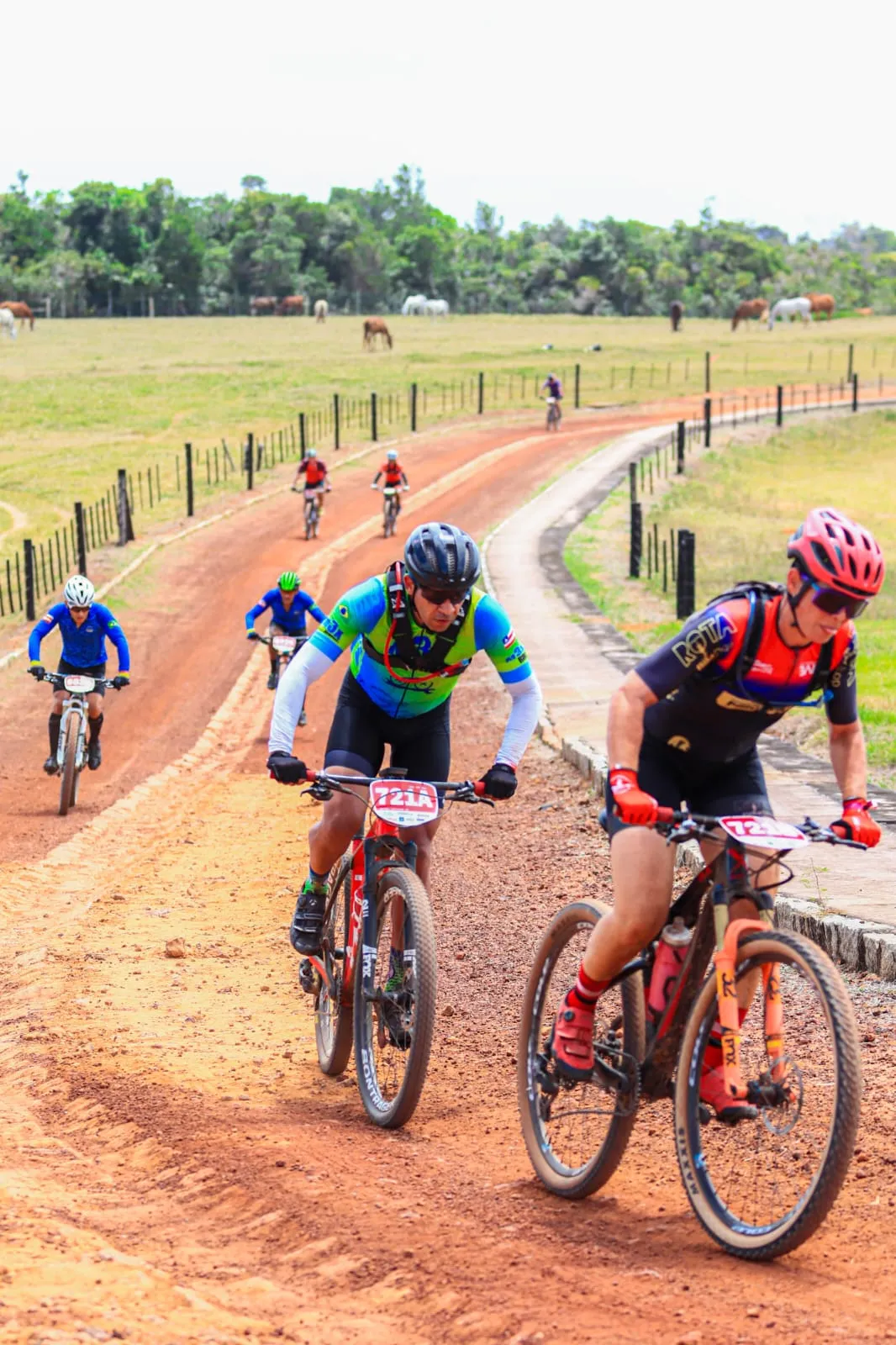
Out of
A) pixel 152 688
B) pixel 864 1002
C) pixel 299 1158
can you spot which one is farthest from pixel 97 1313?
pixel 152 688

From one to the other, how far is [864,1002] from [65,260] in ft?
382

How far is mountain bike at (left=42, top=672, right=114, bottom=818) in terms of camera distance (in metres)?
15.5

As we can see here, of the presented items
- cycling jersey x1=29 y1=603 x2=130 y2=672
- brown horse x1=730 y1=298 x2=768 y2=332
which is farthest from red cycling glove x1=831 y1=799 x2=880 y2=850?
brown horse x1=730 y1=298 x2=768 y2=332

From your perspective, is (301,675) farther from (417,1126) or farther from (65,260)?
(65,260)

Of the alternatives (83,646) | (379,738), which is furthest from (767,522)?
(379,738)

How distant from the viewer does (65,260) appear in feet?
381

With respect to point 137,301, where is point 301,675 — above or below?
below

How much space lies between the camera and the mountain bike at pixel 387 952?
632 centimetres

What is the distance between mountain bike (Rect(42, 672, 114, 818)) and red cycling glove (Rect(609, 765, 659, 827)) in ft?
35.9

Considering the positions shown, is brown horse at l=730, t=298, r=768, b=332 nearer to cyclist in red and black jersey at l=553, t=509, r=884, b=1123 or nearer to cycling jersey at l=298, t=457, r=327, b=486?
cycling jersey at l=298, t=457, r=327, b=486

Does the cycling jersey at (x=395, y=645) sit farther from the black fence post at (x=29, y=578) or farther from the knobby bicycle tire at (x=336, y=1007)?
the black fence post at (x=29, y=578)

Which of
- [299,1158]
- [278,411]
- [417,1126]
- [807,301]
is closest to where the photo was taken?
[299,1158]

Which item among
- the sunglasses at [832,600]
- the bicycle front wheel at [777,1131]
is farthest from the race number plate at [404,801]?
the sunglasses at [832,600]

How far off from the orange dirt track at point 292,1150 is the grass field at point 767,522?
5137mm
